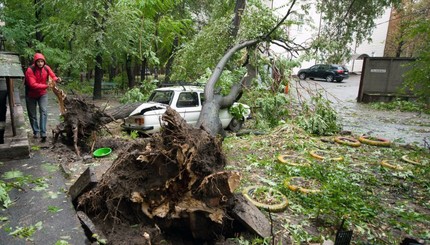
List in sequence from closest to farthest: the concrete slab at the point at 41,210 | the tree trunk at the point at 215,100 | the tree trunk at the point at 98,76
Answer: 1. the concrete slab at the point at 41,210
2. the tree trunk at the point at 215,100
3. the tree trunk at the point at 98,76

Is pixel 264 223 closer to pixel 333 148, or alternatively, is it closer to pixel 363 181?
pixel 363 181

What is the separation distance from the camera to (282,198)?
4.30 meters

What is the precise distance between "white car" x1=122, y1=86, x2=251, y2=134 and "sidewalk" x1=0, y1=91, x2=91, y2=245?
2839 mm

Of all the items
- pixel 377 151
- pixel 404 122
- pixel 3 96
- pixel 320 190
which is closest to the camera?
pixel 320 190

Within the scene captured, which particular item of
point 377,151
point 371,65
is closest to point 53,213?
point 377,151

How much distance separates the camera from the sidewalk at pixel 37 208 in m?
2.95

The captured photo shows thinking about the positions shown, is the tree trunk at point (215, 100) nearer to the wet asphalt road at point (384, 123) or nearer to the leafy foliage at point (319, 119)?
the wet asphalt road at point (384, 123)

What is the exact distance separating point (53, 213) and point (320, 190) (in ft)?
13.0

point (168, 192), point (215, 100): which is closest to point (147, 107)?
point (215, 100)

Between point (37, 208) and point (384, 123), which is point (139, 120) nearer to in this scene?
point (37, 208)

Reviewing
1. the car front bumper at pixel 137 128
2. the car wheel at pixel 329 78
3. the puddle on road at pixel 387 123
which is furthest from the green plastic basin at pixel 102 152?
the car wheel at pixel 329 78

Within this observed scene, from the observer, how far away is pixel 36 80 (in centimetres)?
570

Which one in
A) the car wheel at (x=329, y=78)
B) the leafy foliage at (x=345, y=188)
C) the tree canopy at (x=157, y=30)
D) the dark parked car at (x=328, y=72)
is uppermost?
the tree canopy at (x=157, y=30)

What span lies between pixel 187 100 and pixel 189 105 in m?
0.16
